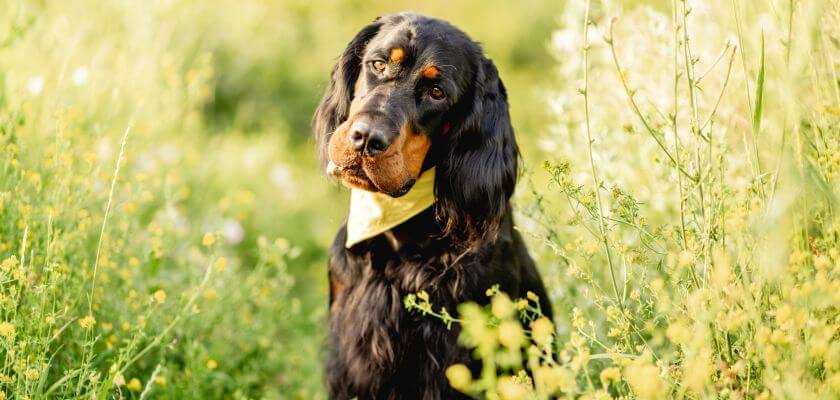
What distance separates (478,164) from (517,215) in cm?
124

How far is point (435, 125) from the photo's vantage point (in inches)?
95.3

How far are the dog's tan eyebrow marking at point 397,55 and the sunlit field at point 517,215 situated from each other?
1.93 feet

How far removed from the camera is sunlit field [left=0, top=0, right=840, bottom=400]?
163 centimetres

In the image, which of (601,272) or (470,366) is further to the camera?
(601,272)

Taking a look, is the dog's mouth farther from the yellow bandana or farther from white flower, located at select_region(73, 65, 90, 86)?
white flower, located at select_region(73, 65, 90, 86)

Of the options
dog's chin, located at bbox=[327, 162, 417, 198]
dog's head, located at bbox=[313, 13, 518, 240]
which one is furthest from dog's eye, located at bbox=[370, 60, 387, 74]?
dog's chin, located at bbox=[327, 162, 417, 198]

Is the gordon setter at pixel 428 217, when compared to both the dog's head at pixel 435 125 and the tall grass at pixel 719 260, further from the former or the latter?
the tall grass at pixel 719 260

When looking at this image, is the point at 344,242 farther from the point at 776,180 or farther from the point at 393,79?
the point at 776,180

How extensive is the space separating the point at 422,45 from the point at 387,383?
3.57 ft

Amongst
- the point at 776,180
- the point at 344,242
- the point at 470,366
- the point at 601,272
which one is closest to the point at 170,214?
the point at 344,242

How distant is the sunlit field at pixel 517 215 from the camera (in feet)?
5.35

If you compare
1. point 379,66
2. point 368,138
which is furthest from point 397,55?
point 368,138

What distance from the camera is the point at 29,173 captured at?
231 centimetres

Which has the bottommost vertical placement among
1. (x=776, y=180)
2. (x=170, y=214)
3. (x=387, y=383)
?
(x=387, y=383)
